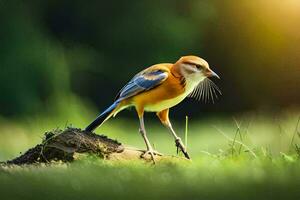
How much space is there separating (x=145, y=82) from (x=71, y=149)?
0.30 metres

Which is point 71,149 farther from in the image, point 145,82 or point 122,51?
point 122,51

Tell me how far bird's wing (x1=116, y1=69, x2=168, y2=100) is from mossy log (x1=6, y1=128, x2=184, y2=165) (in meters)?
0.17

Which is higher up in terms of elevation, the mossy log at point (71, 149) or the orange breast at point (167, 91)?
the orange breast at point (167, 91)

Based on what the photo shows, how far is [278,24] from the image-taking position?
3971 millimetres

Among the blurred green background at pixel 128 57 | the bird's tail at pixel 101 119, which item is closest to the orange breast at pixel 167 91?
the bird's tail at pixel 101 119

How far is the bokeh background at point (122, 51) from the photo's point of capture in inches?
156

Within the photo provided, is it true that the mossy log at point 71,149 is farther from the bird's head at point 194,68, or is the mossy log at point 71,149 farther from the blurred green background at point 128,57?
the blurred green background at point 128,57

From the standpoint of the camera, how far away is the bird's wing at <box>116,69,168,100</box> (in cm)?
183

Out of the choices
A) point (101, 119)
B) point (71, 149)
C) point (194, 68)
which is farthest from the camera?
point (101, 119)

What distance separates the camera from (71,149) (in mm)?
1672

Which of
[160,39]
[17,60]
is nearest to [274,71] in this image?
[160,39]

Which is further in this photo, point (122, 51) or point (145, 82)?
point (122, 51)

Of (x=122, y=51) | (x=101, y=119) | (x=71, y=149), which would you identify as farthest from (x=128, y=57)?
(x=71, y=149)

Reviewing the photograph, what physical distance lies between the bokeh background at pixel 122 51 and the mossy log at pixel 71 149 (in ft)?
6.14
